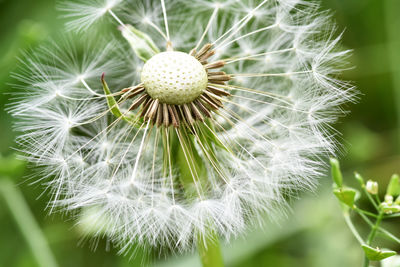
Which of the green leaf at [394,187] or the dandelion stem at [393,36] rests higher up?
the dandelion stem at [393,36]

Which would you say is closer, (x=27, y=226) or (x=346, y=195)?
(x=346, y=195)

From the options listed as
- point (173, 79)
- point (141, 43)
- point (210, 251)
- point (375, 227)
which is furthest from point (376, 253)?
point (141, 43)

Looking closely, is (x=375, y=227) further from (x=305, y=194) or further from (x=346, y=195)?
(x=305, y=194)

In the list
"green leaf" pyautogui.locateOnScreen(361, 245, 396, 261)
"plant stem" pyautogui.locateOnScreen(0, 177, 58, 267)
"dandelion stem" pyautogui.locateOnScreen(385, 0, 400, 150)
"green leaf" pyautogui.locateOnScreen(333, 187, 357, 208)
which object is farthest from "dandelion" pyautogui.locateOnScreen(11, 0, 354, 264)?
"dandelion stem" pyautogui.locateOnScreen(385, 0, 400, 150)

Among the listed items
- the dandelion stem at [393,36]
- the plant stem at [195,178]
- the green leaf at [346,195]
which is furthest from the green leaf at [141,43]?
the dandelion stem at [393,36]

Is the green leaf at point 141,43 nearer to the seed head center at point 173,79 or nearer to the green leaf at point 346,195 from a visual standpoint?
the seed head center at point 173,79

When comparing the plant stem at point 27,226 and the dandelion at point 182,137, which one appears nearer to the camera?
the dandelion at point 182,137

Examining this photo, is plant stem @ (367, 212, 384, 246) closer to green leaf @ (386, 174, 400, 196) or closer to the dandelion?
green leaf @ (386, 174, 400, 196)
